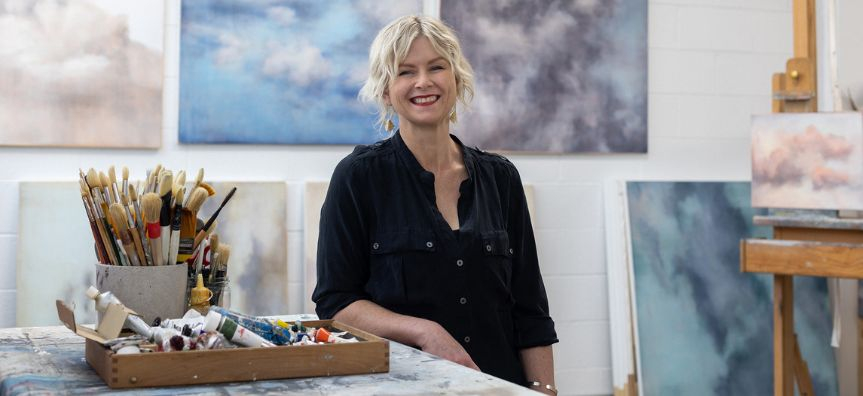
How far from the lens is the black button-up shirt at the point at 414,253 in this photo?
1928 mm

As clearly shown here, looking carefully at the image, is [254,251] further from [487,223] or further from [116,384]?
[116,384]

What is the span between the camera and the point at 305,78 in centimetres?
317

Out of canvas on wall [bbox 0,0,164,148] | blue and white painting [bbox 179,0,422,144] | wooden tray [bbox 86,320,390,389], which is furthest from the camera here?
blue and white painting [bbox 179,0,422,144]

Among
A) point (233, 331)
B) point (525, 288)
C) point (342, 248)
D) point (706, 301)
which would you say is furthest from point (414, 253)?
point (706, 301)

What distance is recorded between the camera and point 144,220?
159 cm

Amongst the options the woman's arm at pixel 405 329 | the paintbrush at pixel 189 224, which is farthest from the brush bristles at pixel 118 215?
the woman's arm at pixel 405 329

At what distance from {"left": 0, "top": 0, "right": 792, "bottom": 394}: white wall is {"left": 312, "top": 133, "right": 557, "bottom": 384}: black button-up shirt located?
1203 millimetres

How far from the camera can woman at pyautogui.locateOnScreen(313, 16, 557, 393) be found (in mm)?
1929

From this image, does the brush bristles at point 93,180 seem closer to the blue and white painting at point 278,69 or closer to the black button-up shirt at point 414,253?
the black button-up shirt at point 414,253

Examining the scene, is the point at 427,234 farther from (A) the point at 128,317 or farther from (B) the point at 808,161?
(B) the point at 808,161

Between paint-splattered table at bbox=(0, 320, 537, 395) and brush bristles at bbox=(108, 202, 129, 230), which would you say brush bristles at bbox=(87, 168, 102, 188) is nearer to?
brush bristles at bbox=(108, 202, 129, 230)

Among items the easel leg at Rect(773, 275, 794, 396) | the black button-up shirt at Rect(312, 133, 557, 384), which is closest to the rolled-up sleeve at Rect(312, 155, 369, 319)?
the black button-up shirt at Rect(312, 133, 557, 384)

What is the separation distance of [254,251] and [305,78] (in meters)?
0.58

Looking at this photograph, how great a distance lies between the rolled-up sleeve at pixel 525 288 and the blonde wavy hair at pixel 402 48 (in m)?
0.29
